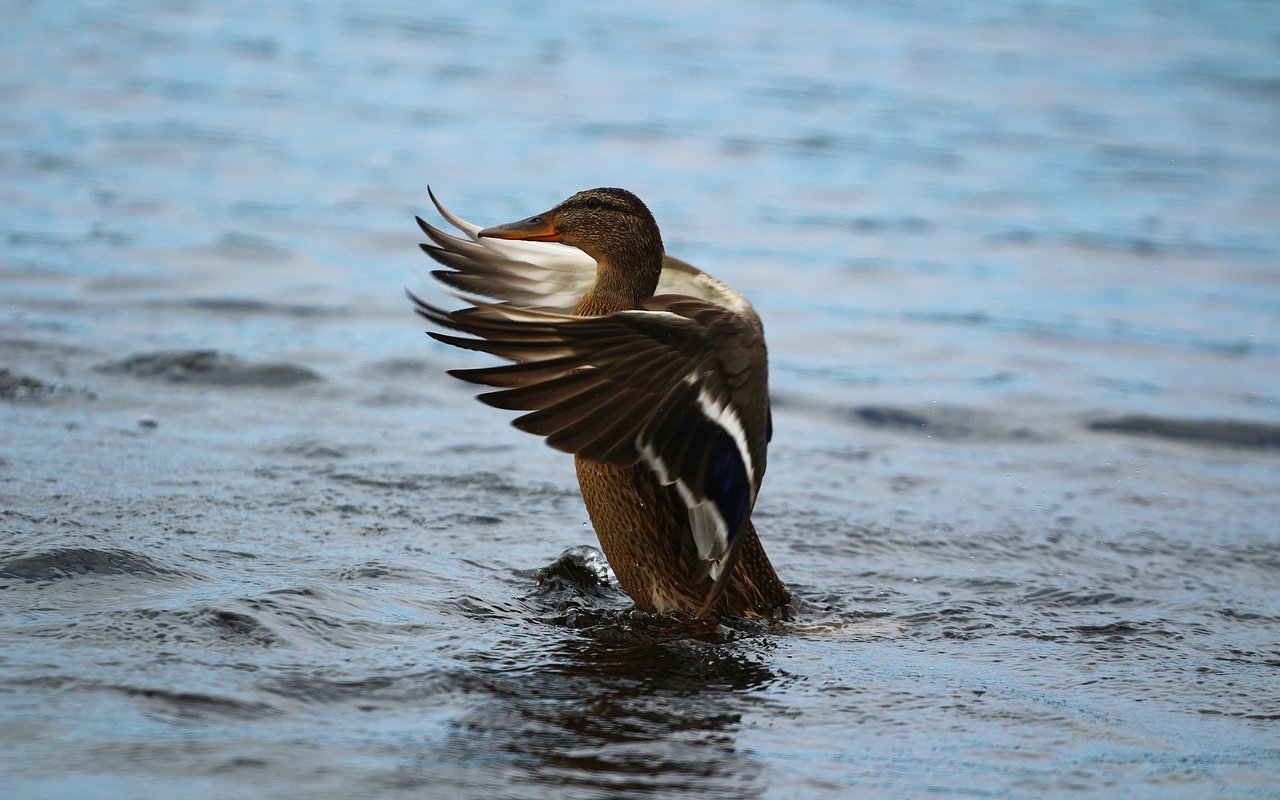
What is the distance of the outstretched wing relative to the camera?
4.25m

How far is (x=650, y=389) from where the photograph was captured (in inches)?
172

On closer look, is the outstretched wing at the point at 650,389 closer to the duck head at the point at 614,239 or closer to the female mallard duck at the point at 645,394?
the female mallard duck at the point at 645,394

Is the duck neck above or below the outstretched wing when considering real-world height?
above

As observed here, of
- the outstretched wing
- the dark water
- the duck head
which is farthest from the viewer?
the duck head

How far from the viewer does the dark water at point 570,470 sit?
3.95 m

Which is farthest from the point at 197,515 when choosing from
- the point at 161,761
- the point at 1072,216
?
the point at 1072,216

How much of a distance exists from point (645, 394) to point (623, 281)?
3.01 feet

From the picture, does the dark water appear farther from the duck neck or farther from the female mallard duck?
the duck neck

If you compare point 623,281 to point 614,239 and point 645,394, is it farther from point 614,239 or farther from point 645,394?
point 645,394

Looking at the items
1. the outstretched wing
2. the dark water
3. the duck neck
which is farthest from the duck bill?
the dark water

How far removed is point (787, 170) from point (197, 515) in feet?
35.5

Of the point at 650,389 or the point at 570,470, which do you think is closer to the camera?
the point at 650,389

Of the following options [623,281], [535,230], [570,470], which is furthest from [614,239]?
[570,470]

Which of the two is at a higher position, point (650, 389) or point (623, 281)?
point (623, 281)
